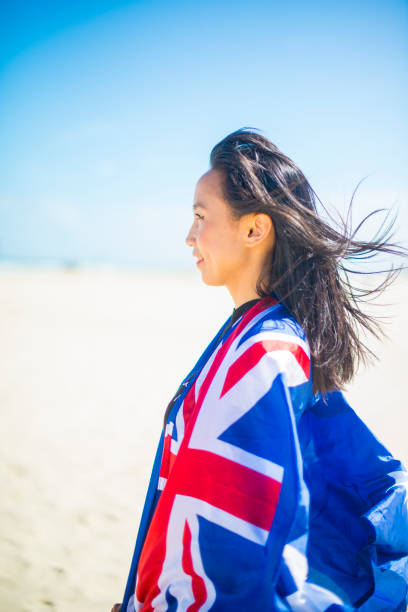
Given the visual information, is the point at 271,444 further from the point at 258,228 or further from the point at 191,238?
the point at 191,238

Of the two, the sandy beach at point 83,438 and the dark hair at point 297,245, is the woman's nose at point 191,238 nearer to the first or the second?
the dark hair at point 297,245

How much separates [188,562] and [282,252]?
926 mm

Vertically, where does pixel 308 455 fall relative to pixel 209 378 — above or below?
below

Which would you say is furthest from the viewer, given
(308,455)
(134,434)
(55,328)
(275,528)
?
(55,328)

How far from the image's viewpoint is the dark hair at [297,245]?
130cm

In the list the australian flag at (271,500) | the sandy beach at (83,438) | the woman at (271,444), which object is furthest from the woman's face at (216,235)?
the sandy beach at (83,438)

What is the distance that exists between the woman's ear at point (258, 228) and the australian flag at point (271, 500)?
0.20 metres

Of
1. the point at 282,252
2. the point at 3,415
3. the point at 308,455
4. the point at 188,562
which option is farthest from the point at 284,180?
the point at 3,415

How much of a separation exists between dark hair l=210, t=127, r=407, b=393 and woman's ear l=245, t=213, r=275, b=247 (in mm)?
21

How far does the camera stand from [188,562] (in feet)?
3.29

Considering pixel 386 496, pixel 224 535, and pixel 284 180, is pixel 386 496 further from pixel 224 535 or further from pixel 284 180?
pixel 284 180

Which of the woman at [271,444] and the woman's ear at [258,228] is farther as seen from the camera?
the woman's ear at [258,228]

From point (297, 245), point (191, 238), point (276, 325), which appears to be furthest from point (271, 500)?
point (191, 238)

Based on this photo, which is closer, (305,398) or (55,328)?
(305,398)
